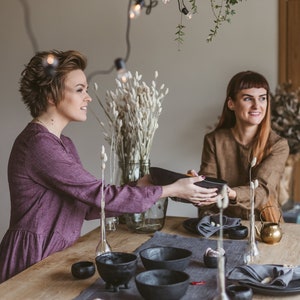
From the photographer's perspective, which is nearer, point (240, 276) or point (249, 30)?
point (240, 276)

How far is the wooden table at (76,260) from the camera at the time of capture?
1.60 metres

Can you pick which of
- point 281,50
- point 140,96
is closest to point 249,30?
point 281,50

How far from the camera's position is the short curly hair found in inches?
89.3

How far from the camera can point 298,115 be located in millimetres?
3273

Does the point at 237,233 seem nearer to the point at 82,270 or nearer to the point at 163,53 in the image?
the point at 82,270

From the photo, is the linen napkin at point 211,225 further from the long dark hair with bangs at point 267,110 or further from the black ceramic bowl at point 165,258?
the long dark hair with bangs at point 267,110

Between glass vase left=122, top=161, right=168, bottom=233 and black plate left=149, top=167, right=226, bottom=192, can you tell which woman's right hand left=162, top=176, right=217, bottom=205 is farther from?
glass vase left=122, top=161, right=168, bottom=233

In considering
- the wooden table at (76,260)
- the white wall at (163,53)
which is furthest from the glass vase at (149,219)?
the white wall at (163,53)

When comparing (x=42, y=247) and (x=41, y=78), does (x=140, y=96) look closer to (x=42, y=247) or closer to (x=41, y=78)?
(x=41, y=78)

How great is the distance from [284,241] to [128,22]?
2.02 metres

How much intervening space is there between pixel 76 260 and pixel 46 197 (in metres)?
0.35

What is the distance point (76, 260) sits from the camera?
1.92m

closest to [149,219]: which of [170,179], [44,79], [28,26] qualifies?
[170,179]

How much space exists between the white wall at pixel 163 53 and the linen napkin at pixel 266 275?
213 centimetres
